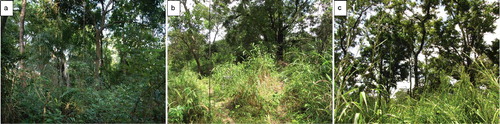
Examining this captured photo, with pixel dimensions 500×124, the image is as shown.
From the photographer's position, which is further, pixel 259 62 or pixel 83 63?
pixel 83 63

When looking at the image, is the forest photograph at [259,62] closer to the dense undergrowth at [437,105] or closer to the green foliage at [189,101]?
the green foliage at [189,101]

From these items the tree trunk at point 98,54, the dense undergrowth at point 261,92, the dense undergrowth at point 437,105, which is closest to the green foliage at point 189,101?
the dense undergrowth at point 261,92

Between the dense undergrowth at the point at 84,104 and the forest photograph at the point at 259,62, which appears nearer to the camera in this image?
the forest photograph at the point at 259,62

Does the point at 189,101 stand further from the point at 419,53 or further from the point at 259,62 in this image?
the point at 419,53

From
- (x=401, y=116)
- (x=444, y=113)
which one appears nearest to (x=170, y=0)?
(x=401, y=116)

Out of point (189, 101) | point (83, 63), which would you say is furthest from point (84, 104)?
point (189, 101)

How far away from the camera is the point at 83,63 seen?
8.02ft

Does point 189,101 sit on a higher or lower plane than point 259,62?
lower

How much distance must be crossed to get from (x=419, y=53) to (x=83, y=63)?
3106 millimetres

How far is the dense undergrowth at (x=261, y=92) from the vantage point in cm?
210

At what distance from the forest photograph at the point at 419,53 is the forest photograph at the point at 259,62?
390 mm

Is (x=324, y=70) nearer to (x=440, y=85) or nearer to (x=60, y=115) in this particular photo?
(x=440, y=85)

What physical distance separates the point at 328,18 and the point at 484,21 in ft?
5.78

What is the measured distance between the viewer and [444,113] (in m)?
2.29
